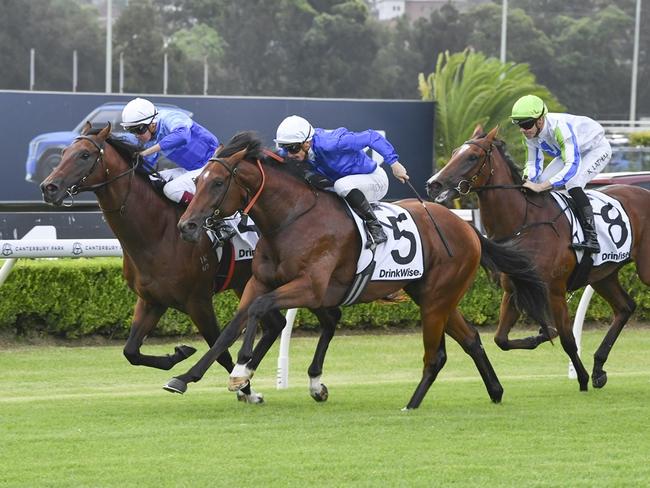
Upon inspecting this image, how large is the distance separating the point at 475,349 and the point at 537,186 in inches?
53.1

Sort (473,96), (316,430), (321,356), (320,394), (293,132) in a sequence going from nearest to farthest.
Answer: (316,430) < (293,132) < (320,394) < (321,356) < (473,96)

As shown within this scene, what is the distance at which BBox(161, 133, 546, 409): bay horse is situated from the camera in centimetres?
658

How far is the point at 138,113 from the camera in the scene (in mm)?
7598

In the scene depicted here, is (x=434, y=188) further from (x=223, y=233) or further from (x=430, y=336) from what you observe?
(x=223, y=233)

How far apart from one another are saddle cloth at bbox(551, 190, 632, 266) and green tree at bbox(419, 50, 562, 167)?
1105cm

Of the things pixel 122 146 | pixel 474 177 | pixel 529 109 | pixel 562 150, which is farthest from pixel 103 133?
pixel 562 150

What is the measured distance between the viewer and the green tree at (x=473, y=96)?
20531mm

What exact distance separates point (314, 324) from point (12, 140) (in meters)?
7.05

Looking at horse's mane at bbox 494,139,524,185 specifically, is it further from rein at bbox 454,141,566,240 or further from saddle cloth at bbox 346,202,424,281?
saddle cloth at bbox 346,202,424,281

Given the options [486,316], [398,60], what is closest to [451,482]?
[486,316]

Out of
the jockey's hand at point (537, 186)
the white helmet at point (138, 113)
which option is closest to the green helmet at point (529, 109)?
the jockey's hand at point (537, 186)

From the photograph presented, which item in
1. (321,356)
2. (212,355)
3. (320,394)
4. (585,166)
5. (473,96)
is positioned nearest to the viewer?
(212,355)

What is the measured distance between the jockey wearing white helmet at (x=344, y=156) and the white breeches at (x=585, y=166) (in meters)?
1.76

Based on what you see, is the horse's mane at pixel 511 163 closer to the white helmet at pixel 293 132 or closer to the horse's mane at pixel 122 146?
the white helmet at pixel 293 132
